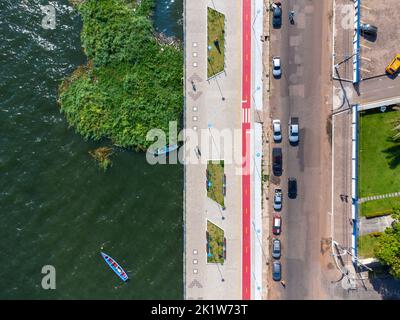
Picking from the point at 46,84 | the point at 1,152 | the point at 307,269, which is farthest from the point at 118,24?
the point at 307,269

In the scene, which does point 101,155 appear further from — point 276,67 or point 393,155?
point 393,155

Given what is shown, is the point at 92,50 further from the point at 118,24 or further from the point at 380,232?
the point at 380,232

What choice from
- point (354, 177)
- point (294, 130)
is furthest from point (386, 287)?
point (294, 130)

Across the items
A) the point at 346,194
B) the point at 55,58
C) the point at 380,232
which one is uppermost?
the point at 55,58

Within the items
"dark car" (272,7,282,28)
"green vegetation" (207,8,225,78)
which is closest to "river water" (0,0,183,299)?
"green vegetation" (207,8,225,78)

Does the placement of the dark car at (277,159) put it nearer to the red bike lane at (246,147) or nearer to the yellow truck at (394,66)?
the red bike lane at (246,147)

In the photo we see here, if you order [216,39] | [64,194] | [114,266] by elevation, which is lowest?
[114,266]
